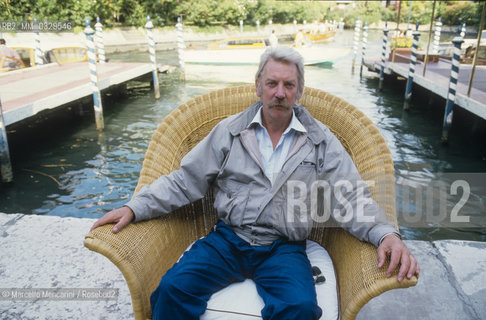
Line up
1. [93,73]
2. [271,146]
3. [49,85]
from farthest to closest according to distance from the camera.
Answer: [49,85] < [93,73] < [271,146]

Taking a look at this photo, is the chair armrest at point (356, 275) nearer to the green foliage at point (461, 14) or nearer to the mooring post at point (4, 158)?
the mooring post at point (4, 158)

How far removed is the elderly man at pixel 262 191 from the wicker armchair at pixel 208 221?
9 centimetres

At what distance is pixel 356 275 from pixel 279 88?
35.8 inches

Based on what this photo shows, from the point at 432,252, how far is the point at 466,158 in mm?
4869

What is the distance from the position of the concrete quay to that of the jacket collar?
0.93 meters

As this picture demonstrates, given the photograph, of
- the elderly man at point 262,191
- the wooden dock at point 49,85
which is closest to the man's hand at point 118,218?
the elderly man at point 262,191

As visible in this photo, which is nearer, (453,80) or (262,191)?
(262,191)

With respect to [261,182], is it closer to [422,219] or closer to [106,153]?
[422,219]

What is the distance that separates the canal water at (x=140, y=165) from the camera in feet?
15.2

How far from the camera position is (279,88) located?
72.4 inches

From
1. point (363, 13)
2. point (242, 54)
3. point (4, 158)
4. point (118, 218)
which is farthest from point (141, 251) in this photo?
point (363, 13)

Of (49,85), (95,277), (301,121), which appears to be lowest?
(95,277)

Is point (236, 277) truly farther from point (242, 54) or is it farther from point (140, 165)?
point (242, 54)

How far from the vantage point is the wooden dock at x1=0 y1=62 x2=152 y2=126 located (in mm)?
6014
